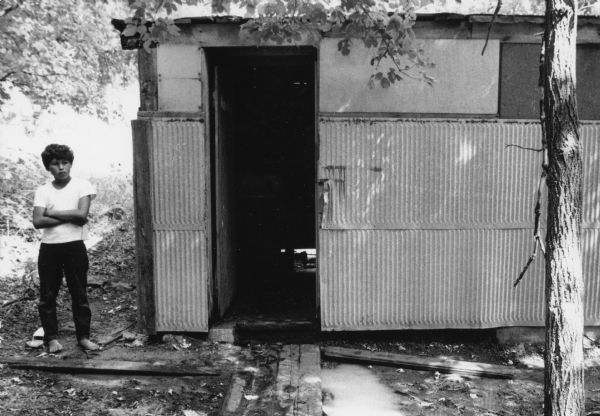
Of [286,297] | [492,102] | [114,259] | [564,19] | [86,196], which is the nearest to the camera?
[564,19]

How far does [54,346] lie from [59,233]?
3.89 ft

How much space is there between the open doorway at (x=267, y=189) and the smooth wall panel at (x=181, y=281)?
0.72m

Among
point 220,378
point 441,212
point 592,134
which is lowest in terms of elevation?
point 220,378

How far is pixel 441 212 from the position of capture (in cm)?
563

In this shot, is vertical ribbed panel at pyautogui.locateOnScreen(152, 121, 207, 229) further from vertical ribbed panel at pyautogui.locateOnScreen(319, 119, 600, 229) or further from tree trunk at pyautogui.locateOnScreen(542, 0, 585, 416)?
tree trunk at pyautogui.locateOnScreen(542, 0, 585, 416)

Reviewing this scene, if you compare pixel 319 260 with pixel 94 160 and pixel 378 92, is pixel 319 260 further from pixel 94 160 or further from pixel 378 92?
pixel 94 160

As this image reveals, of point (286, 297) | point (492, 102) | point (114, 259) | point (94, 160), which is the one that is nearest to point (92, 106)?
point (94, 160)

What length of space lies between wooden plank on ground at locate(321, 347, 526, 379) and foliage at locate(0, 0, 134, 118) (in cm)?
826

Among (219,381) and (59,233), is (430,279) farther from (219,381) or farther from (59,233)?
(59,233)

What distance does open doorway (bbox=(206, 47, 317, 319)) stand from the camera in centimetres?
674

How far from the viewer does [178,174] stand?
5465 millimetres

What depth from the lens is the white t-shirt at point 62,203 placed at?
16.7ft

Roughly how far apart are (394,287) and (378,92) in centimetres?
218

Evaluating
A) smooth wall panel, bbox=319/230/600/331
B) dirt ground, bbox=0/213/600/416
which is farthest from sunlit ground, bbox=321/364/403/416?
smooth wall panel, bbox=319/230/600/331
